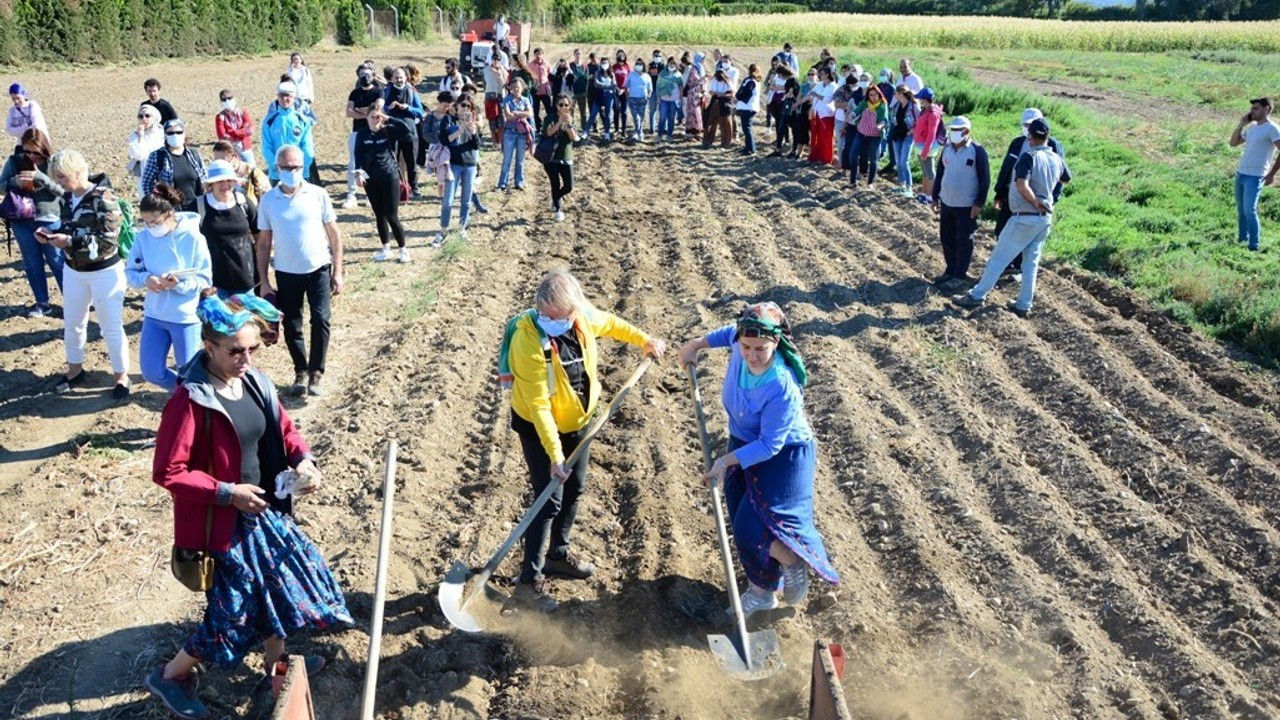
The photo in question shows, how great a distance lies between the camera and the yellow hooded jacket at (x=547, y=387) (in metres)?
5.36

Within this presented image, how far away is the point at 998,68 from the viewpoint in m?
38.2

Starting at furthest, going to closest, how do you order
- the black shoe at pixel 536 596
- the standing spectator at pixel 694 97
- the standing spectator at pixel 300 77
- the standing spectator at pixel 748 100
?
the standing spectator at pixel 694 97
the standing spectator at pixel 748 100
the standing spectator at pixel 300 77
the black shoe at pixel 536 596

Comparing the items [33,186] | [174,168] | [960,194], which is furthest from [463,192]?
[960,194]

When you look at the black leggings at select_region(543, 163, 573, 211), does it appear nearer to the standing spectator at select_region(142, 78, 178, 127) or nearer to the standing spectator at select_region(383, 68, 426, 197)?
the standing spectator at select_region(383, 68, 426, 197)

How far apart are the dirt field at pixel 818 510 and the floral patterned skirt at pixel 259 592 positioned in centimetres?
53

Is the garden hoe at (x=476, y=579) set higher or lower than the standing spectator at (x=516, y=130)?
lower

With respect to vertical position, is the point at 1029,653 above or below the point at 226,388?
below

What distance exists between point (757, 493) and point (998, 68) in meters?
36.6

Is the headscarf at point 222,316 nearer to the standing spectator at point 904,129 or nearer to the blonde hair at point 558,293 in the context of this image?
the blonde hair at point 558,293

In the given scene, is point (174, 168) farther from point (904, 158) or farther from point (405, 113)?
point (904, 158)

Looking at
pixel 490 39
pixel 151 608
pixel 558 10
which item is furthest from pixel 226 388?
pixel 558 10

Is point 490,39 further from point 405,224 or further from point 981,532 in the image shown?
point 981,532

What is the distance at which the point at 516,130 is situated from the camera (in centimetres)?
1557

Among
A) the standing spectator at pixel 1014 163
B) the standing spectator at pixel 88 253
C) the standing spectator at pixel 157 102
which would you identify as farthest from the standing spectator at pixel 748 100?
the standing spectator at pixel 88 253
